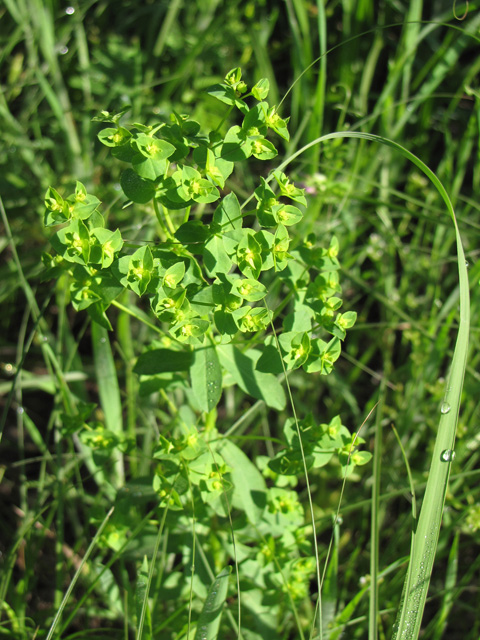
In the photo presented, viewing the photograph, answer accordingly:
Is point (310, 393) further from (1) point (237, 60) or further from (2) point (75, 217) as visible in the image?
(1) point (237, 60)

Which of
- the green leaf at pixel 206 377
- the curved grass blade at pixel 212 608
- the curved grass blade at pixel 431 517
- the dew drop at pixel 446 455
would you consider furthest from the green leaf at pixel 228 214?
the curved grass blade at pixel 212 608

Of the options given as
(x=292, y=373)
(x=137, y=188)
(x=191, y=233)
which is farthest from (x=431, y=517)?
(x=292, y=373)

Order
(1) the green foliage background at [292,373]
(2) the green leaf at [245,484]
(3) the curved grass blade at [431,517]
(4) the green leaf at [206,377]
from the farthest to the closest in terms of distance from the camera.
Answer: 1. (1) the green foliage background at [292,373]
2. (2) the green leaf at [245,484]
3. (4) the green leaf at [206,377]
4. (3) the curved grass blade at [431,517]

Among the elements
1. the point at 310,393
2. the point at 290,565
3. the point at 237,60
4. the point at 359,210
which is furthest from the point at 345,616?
the point at 237,60

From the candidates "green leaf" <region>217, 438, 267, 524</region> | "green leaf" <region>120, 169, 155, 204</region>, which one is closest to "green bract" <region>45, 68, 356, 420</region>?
"green leaf" <region>120, 169, 155, 204</region>

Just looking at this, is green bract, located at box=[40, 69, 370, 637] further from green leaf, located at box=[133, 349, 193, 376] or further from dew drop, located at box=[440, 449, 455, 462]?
dew drop, located at box=[440, 449, 455, 462]

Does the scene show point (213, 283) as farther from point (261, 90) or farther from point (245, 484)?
point (245, 484)

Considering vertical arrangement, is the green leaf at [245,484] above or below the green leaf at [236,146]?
below

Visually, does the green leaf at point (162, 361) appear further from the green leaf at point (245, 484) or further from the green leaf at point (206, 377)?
the green leaf at point (245, 484)
